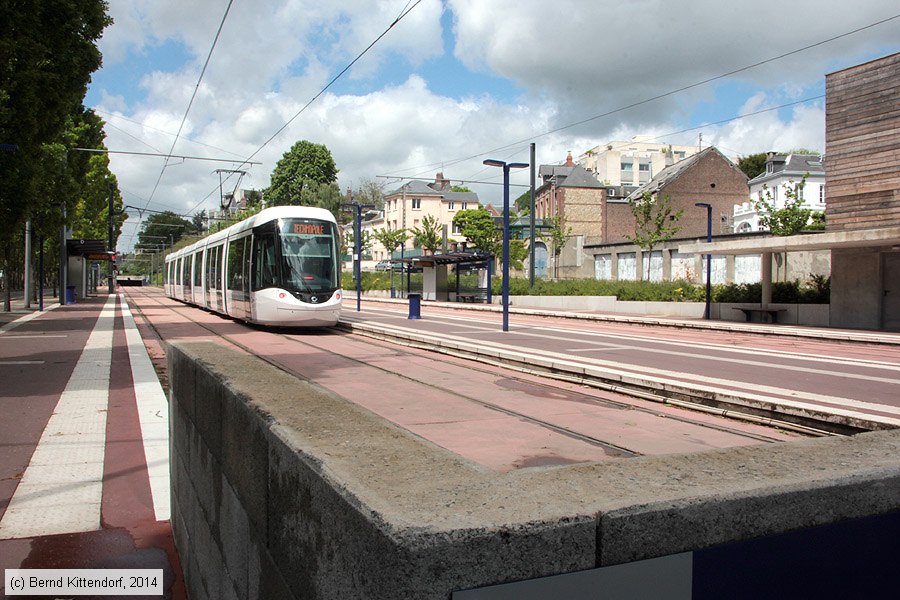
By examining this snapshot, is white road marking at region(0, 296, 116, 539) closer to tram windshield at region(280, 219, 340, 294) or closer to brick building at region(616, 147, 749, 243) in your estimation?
tram windshield at region(280, 219, 340, 294)

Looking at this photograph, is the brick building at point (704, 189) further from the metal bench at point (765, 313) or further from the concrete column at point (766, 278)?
the concrete column at point (766, 278)

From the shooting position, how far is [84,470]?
6590 millimetres

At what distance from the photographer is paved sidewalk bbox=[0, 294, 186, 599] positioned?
4.77m

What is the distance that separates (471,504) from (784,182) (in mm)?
73584

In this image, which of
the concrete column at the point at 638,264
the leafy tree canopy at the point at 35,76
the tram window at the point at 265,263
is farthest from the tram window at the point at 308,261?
the concrete column at the point at 638,264

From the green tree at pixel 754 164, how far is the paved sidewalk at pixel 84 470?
96.7 m

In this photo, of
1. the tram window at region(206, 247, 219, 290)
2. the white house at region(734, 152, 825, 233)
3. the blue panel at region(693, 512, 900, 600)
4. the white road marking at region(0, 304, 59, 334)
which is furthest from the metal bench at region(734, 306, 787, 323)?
the white house at region(734, 152, 825, 233)

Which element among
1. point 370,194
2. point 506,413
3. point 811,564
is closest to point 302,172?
point 370,194

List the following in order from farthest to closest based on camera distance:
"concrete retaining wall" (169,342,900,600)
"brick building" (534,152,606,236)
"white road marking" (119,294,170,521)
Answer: "brick building" (534,152,606,236), "white road marking" (119,294,170,521), "concrete retaining wall" (169,342,900,600)

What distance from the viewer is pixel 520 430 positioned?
788 cm

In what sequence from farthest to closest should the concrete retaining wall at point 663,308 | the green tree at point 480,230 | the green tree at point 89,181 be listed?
1. the green tree at point 480,230
2. the green tree at point 89,181
3. the concrete retaining wall at point 663,308

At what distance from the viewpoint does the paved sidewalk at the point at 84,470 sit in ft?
15.6

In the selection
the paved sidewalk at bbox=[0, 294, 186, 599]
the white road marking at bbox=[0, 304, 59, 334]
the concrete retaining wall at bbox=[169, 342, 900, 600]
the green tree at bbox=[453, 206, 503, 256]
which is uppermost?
the green tree at bbox=[453, 206, 503, 256]

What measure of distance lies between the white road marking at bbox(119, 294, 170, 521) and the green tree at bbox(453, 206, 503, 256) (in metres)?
55.9
